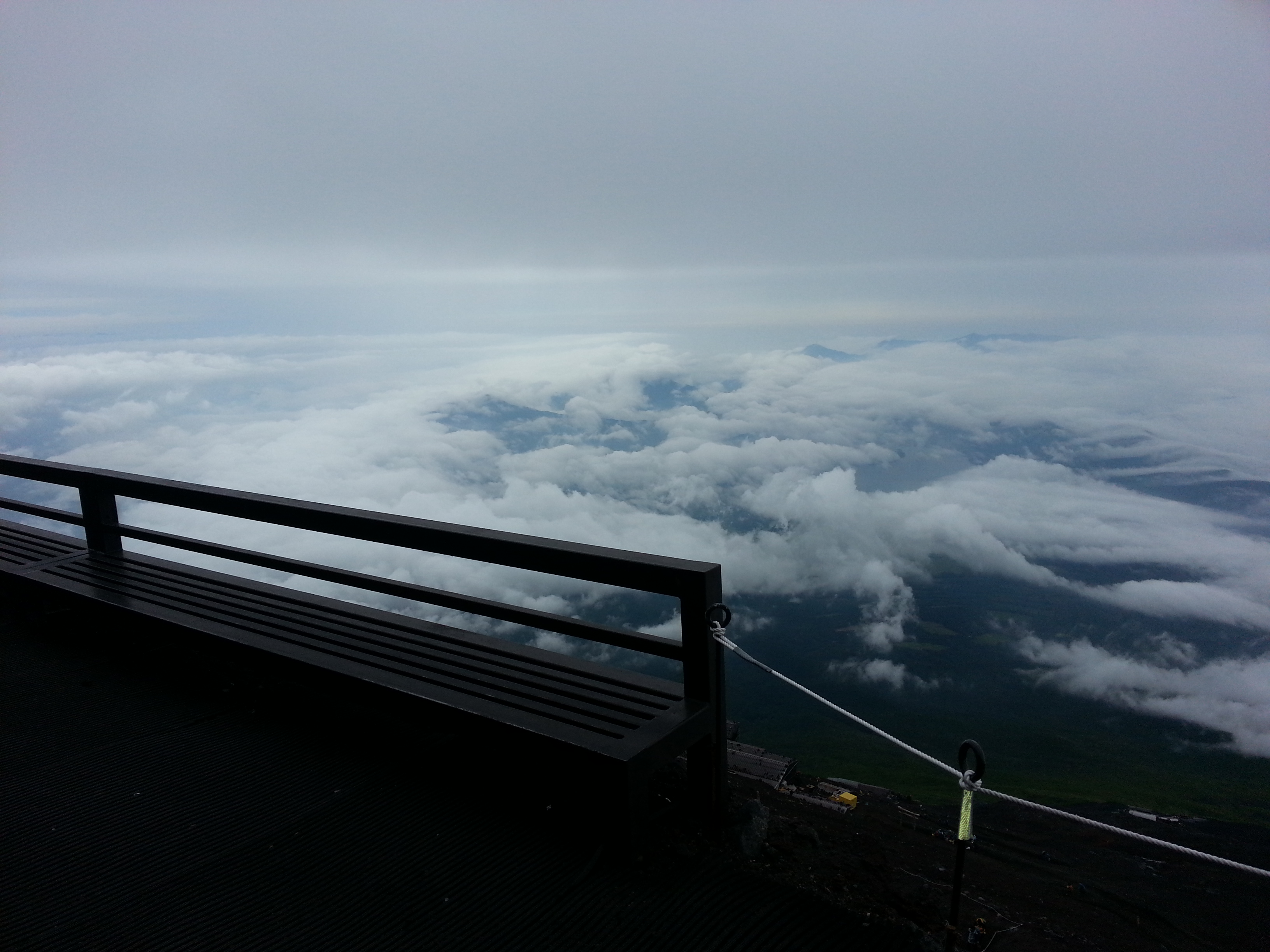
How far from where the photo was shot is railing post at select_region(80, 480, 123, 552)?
17.8 feet

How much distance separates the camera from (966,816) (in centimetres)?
212

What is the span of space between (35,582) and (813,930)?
17.7ft

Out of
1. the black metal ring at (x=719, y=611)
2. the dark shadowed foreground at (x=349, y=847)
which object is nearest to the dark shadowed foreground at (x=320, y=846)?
the dark shadowed foreground at (x=349, y=847)

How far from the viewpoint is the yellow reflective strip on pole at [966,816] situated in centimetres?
215

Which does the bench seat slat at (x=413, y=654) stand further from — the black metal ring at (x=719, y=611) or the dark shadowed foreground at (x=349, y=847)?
the black metal ring at (x=719, y=611)

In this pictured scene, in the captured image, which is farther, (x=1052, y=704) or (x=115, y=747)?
(x=1052, y=704)

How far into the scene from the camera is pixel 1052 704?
368ft

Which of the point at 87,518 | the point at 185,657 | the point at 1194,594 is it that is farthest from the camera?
the point at 1194,594

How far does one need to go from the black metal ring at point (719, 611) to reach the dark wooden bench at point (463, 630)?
0.03 m

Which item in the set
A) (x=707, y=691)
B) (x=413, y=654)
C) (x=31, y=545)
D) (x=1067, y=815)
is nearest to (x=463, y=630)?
(x=413, y=654)

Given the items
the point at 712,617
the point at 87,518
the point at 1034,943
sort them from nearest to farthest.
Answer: the point at 1034,943 < the point at 712,617 < the point at 87,518

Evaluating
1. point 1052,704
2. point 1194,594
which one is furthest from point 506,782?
point 1194,594

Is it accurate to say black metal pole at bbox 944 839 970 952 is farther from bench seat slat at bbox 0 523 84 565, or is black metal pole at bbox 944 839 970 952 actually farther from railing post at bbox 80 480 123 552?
bench seat slat at bbox 0 523 84 565

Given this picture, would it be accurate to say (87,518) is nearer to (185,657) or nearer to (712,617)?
(185,657)
